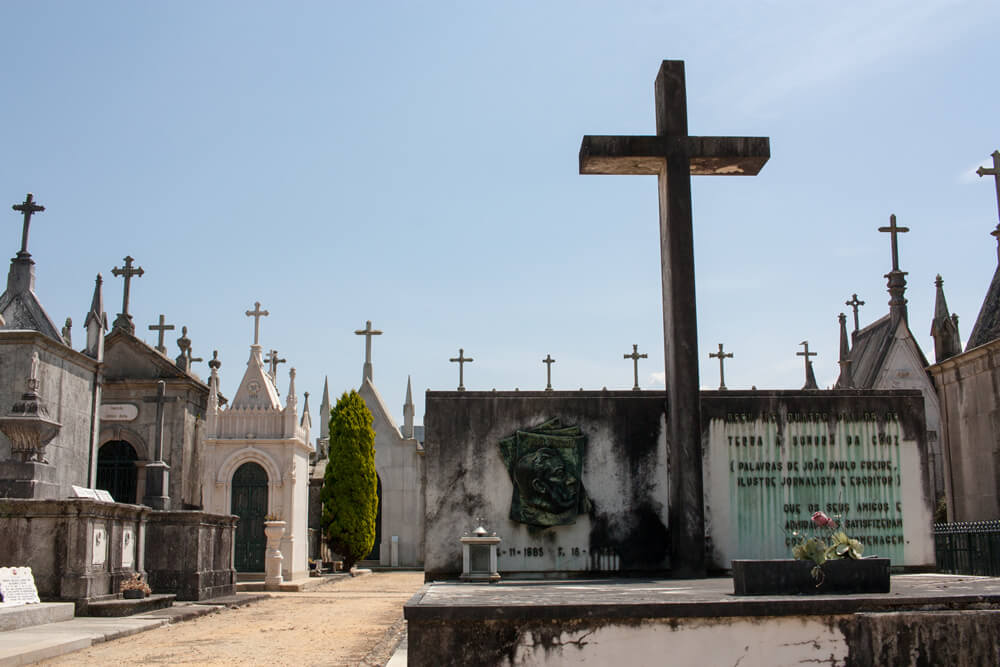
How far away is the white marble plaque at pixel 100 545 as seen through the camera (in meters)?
14.2

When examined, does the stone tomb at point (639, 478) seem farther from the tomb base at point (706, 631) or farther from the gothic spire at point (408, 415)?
the gothic spire at point (408, 415)

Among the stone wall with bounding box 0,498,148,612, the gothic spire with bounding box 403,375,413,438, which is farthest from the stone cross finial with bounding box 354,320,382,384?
the stone wall with bounding box 0,498,148,612

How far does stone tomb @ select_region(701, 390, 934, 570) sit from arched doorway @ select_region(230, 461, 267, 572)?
60.0ft

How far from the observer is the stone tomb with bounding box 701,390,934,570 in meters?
9.84

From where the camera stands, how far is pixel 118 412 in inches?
1055

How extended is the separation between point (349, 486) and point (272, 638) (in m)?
17.9

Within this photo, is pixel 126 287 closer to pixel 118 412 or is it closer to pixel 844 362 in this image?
pixel 118 412

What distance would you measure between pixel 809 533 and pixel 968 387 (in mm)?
9263

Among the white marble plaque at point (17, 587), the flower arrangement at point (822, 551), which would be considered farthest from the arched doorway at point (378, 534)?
the flower arrangement at point (822, 551)

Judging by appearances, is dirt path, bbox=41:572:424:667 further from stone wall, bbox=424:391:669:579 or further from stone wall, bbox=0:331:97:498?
stone wall, bbox=0:331:97:498

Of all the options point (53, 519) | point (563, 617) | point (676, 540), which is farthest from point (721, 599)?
point (53, 519)

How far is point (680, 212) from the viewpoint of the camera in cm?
981

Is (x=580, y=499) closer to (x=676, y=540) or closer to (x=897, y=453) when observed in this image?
(x=676, y=540)

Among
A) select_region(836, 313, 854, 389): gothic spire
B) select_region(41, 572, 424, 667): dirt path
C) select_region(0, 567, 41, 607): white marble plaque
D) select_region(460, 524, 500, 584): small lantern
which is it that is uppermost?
select_region(836, 313, 854, 389): gothic spire
